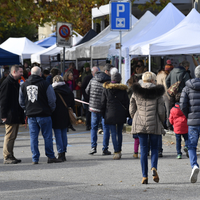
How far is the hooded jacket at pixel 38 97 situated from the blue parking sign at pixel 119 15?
4.60 meters

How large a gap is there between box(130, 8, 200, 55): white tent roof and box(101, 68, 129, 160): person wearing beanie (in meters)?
3.99

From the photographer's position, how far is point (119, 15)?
502 inches

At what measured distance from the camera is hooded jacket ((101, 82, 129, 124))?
364 inches

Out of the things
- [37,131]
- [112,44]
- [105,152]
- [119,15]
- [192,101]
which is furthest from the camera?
[112,44]

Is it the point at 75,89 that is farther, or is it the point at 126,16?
the point at 75,89

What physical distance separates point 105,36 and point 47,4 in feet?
9.32

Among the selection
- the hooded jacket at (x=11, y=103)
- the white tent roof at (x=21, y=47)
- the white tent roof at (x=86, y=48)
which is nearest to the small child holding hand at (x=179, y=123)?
the hooded jacket at (x=11, y=103)

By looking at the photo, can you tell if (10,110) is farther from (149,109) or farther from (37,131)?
(149,109)

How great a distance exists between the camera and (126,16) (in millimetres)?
12820

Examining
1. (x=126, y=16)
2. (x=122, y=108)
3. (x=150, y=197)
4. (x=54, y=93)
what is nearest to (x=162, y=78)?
(x=126, y=16)

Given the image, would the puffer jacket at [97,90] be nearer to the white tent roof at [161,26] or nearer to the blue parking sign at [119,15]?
the blue parking sign at [119,15]

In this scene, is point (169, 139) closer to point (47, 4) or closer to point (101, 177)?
point (101, 177)

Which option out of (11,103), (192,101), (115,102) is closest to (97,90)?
(115,102)

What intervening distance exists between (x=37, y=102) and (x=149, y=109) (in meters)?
2.56
